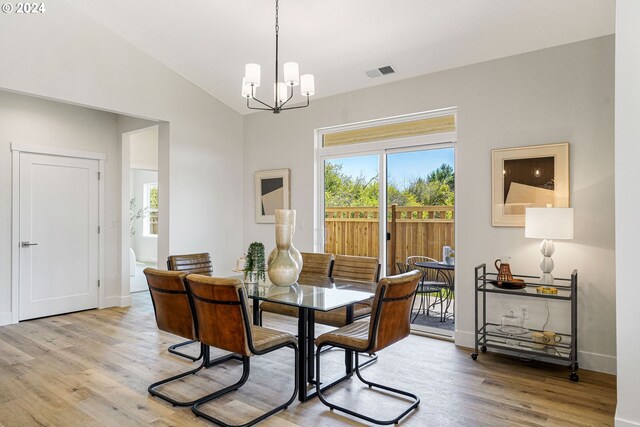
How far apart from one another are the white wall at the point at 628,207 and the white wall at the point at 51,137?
5713mm

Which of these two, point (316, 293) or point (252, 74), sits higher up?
point (252, 74)

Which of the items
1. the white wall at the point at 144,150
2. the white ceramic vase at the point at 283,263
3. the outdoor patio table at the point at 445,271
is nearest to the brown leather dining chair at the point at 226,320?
the white ceramic vase at the point at 283,263

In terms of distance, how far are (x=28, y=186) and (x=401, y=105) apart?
4497 mm

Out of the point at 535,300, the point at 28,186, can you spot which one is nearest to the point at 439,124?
the point at 535,300

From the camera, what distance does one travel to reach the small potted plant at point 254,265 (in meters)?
3.33

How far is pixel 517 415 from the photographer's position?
261 cm

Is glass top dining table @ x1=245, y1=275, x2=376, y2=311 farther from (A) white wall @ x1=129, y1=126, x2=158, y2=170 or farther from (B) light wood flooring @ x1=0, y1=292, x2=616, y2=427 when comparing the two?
(A) white wall @ x1=129, y1=126, x2=158, y2=170

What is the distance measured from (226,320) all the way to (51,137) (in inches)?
165

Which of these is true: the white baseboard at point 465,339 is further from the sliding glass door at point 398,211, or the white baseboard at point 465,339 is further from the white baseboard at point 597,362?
the white baseboard at point 597,362

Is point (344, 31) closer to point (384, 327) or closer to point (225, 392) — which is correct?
point (384, 327)

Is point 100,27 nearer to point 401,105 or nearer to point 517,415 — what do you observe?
point 401,105

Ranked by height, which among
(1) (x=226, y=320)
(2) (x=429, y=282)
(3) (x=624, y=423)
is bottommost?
(3) (x=624, y=423)

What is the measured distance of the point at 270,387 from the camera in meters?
3.07

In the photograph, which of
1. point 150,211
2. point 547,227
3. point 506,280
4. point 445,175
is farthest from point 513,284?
point 150,211
